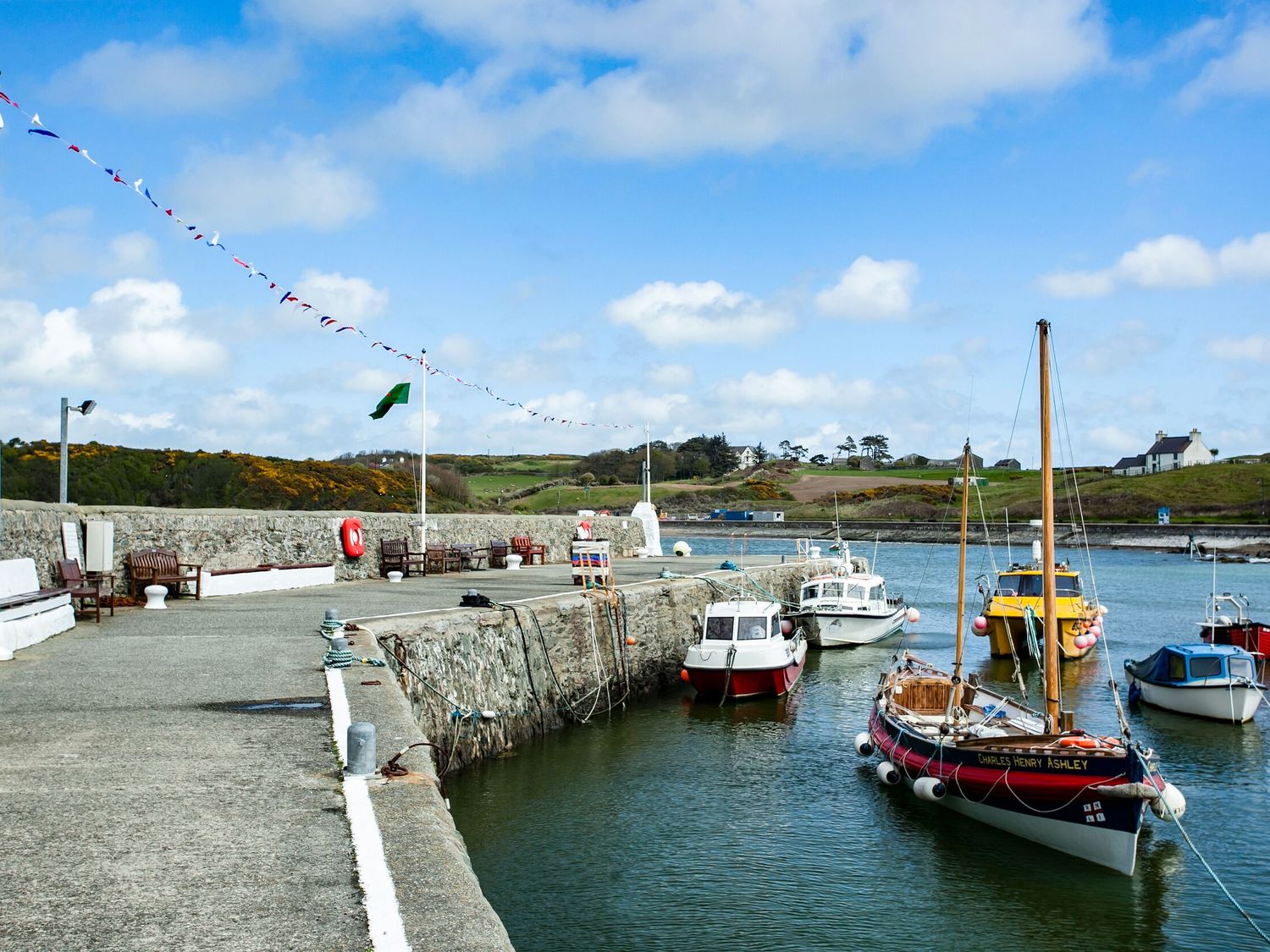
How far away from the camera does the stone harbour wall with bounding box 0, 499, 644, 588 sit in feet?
59.9

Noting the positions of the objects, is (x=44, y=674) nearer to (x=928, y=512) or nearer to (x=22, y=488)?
(x=22, y=488)

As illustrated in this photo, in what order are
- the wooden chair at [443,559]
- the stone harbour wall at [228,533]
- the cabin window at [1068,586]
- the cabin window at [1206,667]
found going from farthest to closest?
the cabin window at [1068,586]
the wooden chair at [443,559]
the cabin window at [1206,667]
the stone harbour wall at [228,533]

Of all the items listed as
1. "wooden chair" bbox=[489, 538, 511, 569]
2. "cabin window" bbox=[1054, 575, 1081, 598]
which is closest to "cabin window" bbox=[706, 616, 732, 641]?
"wooden chair" bbox=[489, 538, 511, 569]

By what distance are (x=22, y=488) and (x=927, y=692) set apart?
1345 inches

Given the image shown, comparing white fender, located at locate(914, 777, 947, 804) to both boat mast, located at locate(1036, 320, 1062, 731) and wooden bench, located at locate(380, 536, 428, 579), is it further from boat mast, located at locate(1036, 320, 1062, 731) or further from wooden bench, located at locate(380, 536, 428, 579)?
wooden bench, located at locate(380, 536, 428, 579)

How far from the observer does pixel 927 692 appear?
19625mm

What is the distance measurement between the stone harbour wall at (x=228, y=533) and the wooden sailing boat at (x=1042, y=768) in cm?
1401

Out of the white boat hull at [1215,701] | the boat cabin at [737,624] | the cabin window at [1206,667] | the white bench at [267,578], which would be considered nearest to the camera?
the white bench at [267,578]

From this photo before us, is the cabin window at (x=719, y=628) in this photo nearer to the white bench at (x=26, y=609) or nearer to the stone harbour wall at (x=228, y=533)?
the stone harbour wall at (x=228, y=533)

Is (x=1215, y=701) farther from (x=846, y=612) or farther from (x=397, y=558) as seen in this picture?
(x=397, y=558)

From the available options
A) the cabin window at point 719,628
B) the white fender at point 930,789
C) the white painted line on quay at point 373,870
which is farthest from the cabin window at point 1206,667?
the white painted line on quay at point 373,870

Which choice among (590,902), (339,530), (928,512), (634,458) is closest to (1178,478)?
(928,512)

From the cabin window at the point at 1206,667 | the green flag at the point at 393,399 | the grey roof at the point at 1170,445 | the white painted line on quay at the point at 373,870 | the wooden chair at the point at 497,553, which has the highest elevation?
the grey roof at the point at 1170,445

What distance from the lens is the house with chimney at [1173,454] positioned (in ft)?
525
